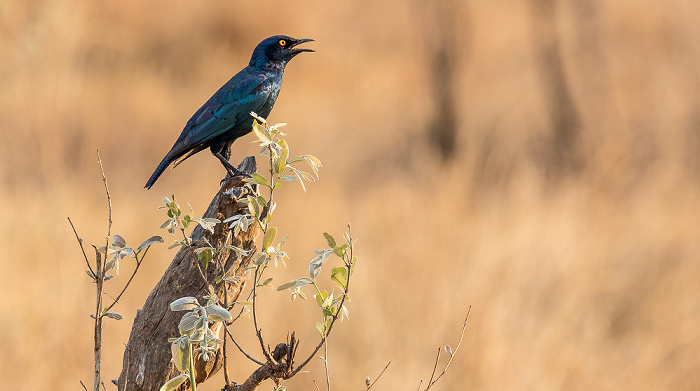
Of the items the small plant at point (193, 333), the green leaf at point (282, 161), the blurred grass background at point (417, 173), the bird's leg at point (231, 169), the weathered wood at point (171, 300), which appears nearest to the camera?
the small plant at point (193, 333)

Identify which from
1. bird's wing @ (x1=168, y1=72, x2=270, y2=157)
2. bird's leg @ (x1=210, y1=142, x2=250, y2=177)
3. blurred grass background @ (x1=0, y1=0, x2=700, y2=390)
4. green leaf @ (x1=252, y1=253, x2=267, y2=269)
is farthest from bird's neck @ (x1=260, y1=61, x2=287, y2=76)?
blurred grass background @ (x1=0, y1=0, x2=700, y2=390)

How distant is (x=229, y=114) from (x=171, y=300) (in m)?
0.80

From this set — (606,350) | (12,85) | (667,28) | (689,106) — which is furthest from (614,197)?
(12,85)

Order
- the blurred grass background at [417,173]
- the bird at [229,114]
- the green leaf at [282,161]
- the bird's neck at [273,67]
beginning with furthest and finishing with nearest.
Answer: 1. the blurred grass background at [417,173]
2. the bird's neck at [273,67]
3. the bird at [229,114]
4. the green leaf at [282,161]

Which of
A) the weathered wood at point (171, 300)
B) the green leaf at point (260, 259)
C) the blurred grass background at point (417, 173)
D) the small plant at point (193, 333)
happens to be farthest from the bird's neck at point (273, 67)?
the blurred grass background at point (417, 173)

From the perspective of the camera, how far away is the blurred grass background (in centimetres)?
437

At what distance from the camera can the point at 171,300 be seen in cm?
181

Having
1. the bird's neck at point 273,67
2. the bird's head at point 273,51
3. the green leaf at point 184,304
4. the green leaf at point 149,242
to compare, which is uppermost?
the bird's head at point 273,51

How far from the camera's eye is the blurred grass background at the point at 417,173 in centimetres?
437

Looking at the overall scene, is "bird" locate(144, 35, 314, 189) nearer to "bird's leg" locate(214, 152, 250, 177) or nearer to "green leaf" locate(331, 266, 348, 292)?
"bird's leg" locate(214, 152, 250, 177)

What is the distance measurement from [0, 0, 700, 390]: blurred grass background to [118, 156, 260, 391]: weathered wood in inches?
98.4

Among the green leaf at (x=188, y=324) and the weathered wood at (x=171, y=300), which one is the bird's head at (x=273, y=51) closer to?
the weathered wood at (x=171, y=300)

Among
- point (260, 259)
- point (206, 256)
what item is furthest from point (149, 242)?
point (260, 259)

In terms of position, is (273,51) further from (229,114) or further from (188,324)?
(188,324)
